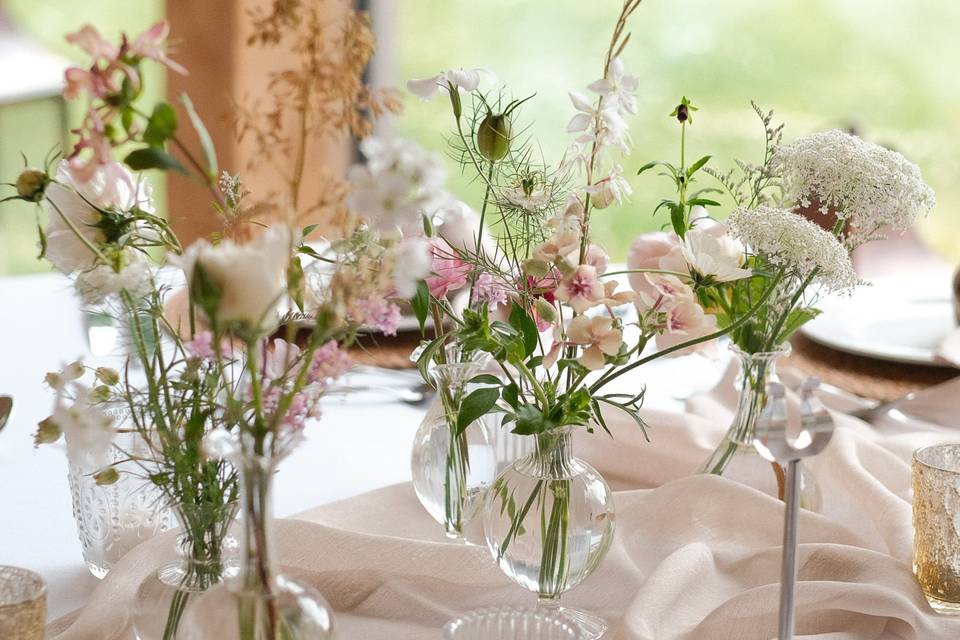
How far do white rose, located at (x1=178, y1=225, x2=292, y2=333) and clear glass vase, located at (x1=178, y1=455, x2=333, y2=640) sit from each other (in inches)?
3.3

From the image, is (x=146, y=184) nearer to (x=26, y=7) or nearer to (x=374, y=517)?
(x=374, y=517)

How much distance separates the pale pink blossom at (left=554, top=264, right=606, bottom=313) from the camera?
74 centimetres

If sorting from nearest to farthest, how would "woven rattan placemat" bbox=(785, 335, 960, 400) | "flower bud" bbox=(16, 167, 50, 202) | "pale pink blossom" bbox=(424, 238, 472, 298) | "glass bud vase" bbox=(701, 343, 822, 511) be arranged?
"flower bud" bbox=(16, 167, 50, 202), "pale pink blossom" bbox=(424, 238, 472, 298), "glass bud vase" bbox=(701, 343, 822, 511), "woven rattan placemat" bbox=(785, 335, 960, 400)

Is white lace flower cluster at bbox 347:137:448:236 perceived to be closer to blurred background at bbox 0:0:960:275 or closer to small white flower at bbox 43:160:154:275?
small white flower at bbox 43:160:154:275

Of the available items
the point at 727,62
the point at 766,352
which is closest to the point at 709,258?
the point at 766,352

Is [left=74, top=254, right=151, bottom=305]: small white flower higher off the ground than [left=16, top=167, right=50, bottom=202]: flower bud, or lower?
lower

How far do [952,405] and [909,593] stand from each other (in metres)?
0.50

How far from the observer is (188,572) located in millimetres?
721

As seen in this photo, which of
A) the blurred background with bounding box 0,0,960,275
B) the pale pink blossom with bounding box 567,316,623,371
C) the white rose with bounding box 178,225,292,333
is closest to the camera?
the white rose with bounding box 178,225,292,333

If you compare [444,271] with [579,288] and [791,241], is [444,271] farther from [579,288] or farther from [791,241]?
[791,241]

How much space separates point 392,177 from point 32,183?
22 centimetres

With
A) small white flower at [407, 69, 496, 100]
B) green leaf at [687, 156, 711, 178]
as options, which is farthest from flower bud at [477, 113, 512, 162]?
green leaf at [687, 156, 711, 178]

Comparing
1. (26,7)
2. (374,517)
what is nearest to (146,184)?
(374,517)

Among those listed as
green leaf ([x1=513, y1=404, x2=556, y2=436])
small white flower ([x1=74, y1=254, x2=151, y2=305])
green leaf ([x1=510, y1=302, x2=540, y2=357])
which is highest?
small white flower ([x1=74, y1=254, x2=151, y2=305])
